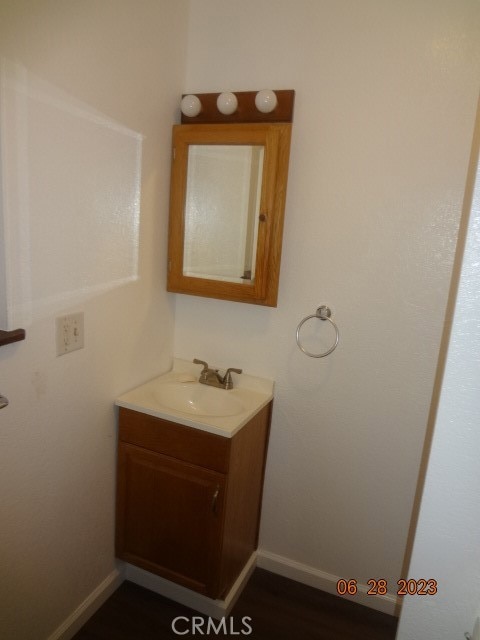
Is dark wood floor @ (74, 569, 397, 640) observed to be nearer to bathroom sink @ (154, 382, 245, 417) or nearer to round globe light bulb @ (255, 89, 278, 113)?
bathroom sink @ (154, 382, 245, 417)

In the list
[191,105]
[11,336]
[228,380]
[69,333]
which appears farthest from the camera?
[228,380]

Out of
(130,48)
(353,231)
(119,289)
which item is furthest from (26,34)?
(353,231)

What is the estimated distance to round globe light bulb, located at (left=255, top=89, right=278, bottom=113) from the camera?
1.61 m

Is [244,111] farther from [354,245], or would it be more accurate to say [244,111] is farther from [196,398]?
[196,398]

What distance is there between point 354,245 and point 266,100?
0.63 metres

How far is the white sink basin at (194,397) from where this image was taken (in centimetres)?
163

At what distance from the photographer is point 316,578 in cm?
190

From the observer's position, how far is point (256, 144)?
5.49 feet

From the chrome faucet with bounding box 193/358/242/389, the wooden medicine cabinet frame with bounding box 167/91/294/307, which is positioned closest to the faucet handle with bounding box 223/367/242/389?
the chrome faucet with bounding box 193/358/242/389

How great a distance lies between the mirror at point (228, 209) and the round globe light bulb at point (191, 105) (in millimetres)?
61

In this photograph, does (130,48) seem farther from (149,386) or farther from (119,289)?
(149,386)

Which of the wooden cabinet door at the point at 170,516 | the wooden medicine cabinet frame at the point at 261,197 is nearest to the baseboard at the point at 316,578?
the wooden cabinet door at the point at 170,516

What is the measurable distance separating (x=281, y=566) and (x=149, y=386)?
39.8 inches

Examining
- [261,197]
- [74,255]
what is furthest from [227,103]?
[74,255]
